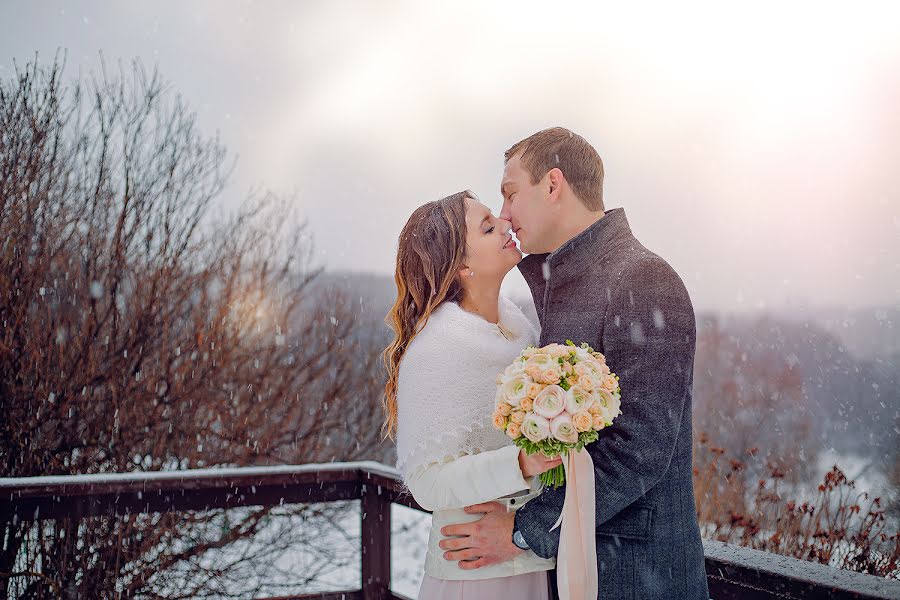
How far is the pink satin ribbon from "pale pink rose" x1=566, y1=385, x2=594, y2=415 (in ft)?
0.49

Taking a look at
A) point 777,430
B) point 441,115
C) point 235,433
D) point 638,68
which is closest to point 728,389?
point 777,430

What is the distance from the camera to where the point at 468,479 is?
1.77 meters

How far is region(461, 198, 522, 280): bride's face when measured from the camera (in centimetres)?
217

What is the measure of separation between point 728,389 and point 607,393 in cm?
744

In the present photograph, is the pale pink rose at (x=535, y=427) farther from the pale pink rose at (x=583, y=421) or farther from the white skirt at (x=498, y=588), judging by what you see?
the white skirt at (x=498, y=588)

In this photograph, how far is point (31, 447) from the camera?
664 centimetres

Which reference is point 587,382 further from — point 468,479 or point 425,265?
point 425,265

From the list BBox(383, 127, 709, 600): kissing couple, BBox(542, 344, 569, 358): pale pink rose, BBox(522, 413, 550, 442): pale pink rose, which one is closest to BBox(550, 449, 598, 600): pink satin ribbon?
BBox(383, 127, 709, 600): kissing couple

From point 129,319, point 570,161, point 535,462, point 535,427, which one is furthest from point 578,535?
point 129,319

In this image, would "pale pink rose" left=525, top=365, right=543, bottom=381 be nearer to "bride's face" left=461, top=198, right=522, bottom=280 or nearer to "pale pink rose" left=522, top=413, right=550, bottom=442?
"pale pink rose" left=522, top=413, right=550, bottom=442

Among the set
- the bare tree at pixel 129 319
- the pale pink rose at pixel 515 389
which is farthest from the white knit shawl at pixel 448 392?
the bare tree at pixel 129 319

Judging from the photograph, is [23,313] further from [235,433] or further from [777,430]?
[777,430]

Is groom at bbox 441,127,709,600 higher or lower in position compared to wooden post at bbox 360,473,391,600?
higher

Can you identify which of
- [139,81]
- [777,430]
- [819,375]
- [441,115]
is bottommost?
[777,430]
